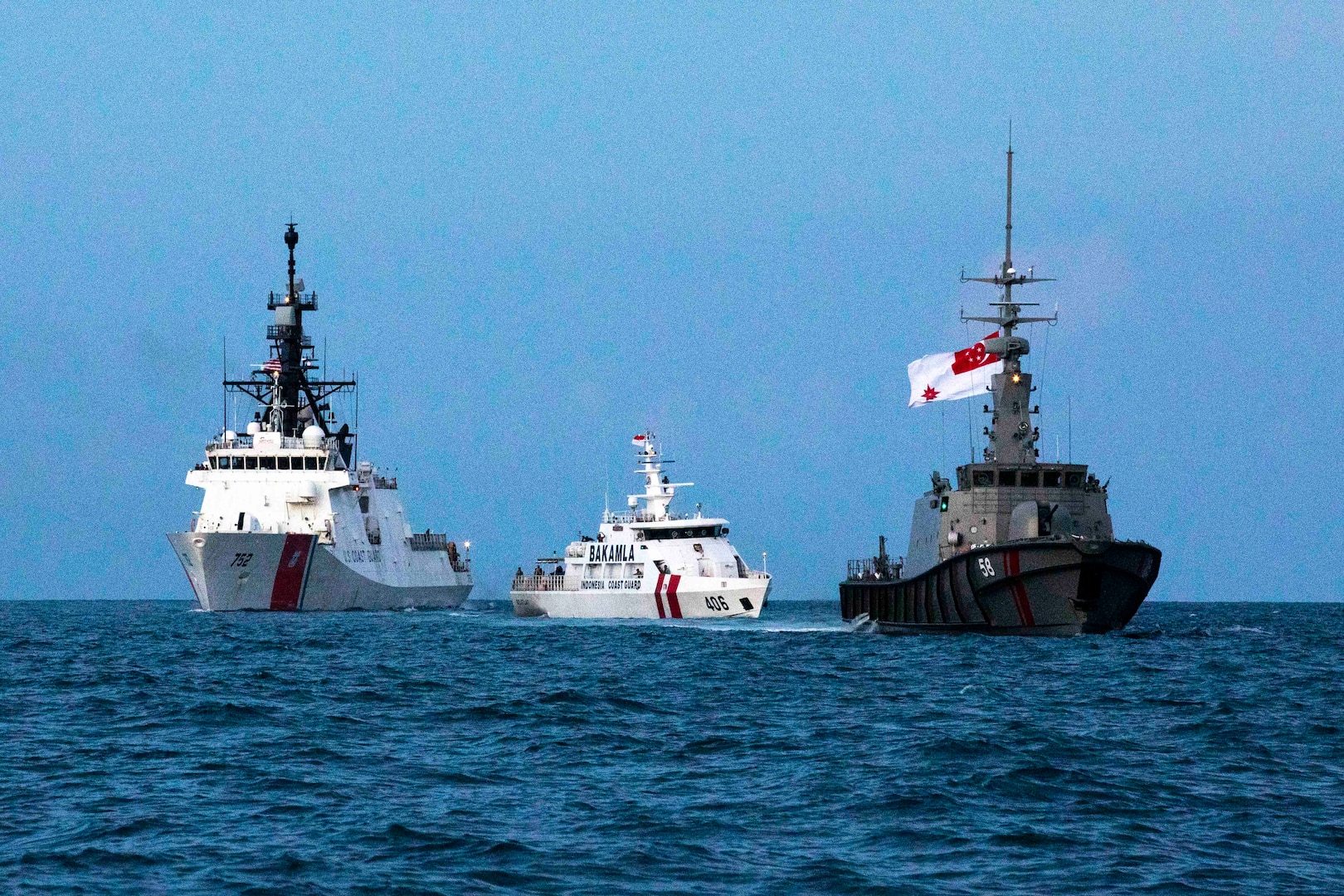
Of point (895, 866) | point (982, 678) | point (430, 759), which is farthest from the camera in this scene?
point (982, 678)

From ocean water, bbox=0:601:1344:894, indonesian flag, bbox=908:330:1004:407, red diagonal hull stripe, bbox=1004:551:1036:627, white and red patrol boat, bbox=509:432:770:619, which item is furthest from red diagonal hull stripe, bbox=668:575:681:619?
ocean water, bbox=0:601:1344:894

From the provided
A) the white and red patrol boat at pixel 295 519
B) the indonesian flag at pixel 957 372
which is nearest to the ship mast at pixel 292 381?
the white and red patrol boat at pixel 295 519

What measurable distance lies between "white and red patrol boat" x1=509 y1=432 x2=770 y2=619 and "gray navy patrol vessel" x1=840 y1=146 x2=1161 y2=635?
16.6 metres

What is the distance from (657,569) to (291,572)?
18.8m

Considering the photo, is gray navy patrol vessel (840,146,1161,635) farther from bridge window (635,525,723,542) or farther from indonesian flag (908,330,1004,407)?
bridge window (635,525,723,542)

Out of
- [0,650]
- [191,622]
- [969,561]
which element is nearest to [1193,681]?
[969,561]

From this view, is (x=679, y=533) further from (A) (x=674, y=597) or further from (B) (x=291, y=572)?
(B) (x=291, y=572)

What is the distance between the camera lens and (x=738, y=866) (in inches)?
520

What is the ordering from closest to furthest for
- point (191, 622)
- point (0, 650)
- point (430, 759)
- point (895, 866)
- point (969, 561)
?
1. point (895, 866)
2. point (430, 759)
3. point (969, 561)
4. point (0, 650)
5. point (191, 622)

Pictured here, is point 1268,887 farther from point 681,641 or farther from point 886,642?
point 681,641

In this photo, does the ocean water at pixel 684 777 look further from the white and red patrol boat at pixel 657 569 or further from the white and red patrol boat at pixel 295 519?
the white and red patrol boat at pixel 295 519

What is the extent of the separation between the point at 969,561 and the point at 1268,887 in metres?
24.9

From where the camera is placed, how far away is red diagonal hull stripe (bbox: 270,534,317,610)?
70.4 meters

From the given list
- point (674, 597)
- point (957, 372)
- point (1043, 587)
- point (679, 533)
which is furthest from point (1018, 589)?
point (679, 533)
